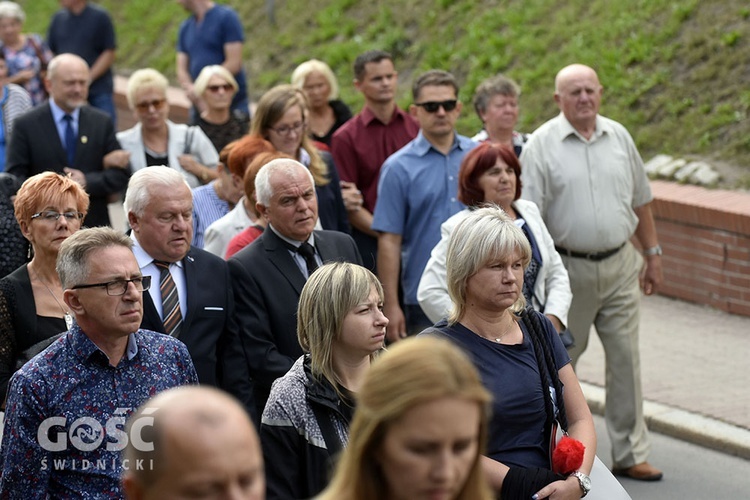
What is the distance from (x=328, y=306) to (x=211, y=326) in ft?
3.96

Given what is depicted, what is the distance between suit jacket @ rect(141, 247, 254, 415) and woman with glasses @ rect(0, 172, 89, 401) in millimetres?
440

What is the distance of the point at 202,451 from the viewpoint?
2.63 meters

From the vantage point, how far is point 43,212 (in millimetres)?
6105

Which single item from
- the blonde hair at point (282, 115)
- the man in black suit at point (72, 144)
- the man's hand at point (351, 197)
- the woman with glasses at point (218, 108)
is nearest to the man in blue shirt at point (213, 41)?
the woman with glasses at point (218, 108)

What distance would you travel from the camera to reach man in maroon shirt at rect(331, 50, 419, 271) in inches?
357

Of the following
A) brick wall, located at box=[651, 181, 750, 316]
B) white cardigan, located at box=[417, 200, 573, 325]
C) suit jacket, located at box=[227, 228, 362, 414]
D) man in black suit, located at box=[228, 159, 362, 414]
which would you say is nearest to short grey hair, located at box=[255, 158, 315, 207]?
man in black suit, located at box=[228, 159, 362, 414]

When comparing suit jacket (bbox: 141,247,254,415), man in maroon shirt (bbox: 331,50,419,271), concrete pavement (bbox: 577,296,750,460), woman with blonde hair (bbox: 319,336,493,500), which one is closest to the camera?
woman with blonde hair (bbox: 319,336,493,500)

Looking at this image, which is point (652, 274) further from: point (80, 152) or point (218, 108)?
point (80, 152)

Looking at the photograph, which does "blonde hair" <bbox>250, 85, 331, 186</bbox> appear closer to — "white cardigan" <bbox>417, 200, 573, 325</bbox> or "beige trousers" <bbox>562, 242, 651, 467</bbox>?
"white cardigan" <bbox>417, 200, 573, 325</bbox>

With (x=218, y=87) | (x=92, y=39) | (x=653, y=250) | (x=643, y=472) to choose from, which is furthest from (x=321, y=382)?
(x=92, y=39)

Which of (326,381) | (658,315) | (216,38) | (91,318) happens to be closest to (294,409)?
(326,381)

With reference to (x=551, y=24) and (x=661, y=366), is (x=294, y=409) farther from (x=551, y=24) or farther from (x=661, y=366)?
(x=551, y=24)

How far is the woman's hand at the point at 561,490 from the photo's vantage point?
4945 mm

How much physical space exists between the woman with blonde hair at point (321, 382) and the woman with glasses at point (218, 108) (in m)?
5.37
